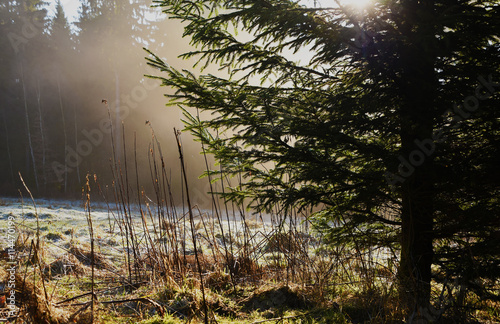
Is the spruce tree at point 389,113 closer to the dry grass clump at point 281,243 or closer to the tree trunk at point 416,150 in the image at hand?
the tree trunk at point 416,150

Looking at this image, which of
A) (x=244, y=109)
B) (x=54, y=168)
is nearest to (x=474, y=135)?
(x=244, y=109)

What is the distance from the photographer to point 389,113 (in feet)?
8.16

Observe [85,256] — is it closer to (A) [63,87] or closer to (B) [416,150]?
(B) [416,150]

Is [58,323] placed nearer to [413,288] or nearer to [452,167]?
[413,288]

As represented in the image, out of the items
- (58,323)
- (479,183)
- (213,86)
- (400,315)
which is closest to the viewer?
(58,323)

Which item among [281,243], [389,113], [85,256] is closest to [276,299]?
[281,243]

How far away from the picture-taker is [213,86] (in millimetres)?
2746

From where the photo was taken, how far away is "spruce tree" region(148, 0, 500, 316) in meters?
2.25

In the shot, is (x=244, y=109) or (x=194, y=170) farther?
(x=194, y=170)

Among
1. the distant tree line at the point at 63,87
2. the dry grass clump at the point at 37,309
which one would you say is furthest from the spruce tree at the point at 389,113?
the distant tree line at the point at 63,87

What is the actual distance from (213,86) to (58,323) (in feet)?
7.06

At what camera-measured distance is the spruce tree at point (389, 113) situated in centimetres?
225

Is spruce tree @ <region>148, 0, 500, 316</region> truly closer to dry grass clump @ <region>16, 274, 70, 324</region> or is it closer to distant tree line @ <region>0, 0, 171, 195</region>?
dry grass clump @ <region>16, 274, 70, 324</region>

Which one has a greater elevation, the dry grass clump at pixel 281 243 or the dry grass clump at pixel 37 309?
the dry grass clump at pixel 37 309
